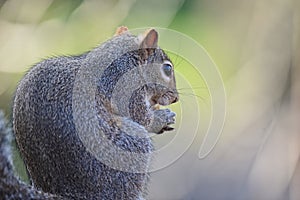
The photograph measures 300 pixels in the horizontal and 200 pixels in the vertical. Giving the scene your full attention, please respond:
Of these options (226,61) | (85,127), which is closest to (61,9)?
(226,61)

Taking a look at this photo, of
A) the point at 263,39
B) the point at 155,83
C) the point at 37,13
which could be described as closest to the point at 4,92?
the point at 37,13

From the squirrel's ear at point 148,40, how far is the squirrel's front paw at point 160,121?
0.15 meters

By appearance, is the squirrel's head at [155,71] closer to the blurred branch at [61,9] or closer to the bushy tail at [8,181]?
the bushy tail at [8,181]

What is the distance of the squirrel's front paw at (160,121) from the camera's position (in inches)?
65.0

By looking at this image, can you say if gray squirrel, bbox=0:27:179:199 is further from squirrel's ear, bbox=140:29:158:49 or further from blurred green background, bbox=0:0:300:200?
blurred green background, bbox=0:0:300:200

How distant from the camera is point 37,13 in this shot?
11.3 ft

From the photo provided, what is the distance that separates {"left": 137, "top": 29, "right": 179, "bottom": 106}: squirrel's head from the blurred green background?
1137mm

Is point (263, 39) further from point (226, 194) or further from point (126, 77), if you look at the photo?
point (126, 77)

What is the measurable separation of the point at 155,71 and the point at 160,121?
111mm

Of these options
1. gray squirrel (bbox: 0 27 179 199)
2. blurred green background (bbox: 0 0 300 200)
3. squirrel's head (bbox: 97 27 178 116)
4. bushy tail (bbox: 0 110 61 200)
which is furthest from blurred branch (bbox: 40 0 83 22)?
bushy tail (bbox: 0 110 61 200)

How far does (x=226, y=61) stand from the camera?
4074mm

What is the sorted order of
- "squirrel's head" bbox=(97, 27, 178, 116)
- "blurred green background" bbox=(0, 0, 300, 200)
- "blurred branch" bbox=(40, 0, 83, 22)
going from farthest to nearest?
"blurred branch" bbox=(40, 0, 83, 22) < "blurred green background" bbox=(0, 0, 300, 200) < "squirrel's head" bbox=(97, 27, 178, 116)

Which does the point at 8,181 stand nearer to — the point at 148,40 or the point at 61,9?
the point at 148,40

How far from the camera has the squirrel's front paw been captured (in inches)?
65.0
